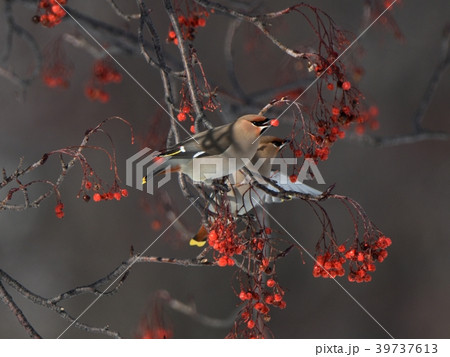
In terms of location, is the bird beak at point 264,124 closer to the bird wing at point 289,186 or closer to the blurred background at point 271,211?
the bird wing at point 289,186

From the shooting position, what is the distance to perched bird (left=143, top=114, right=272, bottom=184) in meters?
3.22

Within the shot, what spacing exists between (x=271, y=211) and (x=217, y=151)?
103 inches

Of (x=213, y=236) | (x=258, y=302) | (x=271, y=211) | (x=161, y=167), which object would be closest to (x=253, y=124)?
(x=161, y=167)

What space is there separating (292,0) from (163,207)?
2.59 m

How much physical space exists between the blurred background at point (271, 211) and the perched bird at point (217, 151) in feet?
8.03

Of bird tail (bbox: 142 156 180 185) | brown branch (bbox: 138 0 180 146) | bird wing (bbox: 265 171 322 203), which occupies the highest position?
brown branch (bbox: 138 0 180 146)

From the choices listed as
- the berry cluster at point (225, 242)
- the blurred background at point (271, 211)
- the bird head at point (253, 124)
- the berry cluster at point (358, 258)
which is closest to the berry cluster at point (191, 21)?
the bird head at point (253, 124)

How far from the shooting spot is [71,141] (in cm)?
634

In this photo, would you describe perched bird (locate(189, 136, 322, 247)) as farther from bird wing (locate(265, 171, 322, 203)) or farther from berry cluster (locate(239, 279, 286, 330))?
berry cluster (locate(239, 279, 286, 330))

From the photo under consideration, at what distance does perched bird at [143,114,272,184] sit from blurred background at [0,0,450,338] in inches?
96.4

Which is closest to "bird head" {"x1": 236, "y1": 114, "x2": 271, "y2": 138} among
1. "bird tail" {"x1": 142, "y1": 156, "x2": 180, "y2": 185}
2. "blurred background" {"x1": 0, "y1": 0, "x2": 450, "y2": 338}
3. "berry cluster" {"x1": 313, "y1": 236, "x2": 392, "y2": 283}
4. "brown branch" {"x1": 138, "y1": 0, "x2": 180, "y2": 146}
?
"bird tail" {"x1": 142, "y1": 156, "x2": 180, "y2": 185}

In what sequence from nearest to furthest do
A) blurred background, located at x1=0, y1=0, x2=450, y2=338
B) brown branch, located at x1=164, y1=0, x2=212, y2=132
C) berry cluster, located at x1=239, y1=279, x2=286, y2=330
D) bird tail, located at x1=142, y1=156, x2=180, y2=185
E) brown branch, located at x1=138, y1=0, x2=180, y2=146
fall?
berry cluster, located at x1=239, y1=279, x2=286, y2=330
brown branch, located at x1=164, y1=0, x2=212, y2=132
brown branch, located at x1=138, y1=0, x2=180, y2=146
bird tail, located at x1=142, y1=156, x2=180, y2=185
blurred background, located at x1=0, y1=0, x2=450, y2=338
